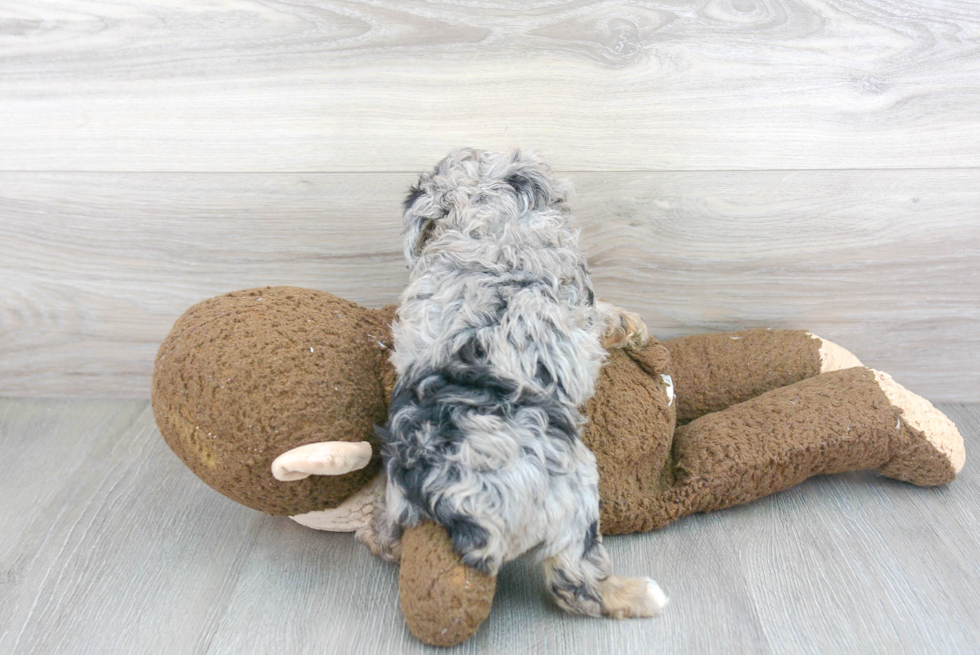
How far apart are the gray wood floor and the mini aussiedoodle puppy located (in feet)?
0.27

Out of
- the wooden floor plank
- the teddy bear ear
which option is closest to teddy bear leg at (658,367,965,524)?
the teddy bear ear

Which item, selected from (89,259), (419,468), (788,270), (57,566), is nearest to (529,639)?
(419,468)

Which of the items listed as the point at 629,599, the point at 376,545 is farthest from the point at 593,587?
the point at 376,545

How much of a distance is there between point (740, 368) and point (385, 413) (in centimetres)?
69

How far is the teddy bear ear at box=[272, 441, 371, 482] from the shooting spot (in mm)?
989

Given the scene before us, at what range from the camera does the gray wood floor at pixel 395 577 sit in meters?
1.02

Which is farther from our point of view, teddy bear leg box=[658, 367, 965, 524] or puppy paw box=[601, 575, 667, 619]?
Result: teddy bear leg box=[658, 367, 965, 524]

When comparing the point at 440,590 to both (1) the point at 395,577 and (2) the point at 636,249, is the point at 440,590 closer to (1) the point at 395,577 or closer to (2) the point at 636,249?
(1) the point at 395,577

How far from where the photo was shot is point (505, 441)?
3.10 ft

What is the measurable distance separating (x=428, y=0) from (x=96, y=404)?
45.3 inches

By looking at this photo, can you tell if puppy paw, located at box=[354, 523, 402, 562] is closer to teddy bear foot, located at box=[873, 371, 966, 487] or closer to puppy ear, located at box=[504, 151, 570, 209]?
puppy ear, located at box=[504, 151, 570, 209]

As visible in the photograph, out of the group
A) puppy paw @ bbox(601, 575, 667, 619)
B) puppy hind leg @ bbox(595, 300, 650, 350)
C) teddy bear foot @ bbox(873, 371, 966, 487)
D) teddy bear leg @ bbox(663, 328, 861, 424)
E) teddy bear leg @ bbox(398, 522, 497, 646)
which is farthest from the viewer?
teddy bear leg @ bbox(663, 328, 861, 424)

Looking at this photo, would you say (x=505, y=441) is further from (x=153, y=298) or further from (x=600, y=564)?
(x=153, y=298)

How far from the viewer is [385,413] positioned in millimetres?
1135
